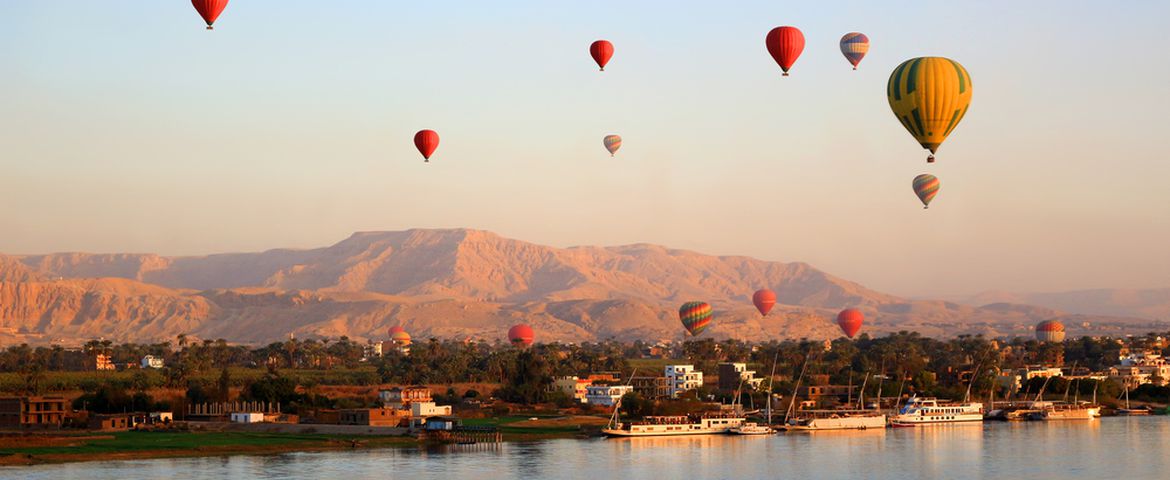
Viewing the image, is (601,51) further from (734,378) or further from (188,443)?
(734,378)

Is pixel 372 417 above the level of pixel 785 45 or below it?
below

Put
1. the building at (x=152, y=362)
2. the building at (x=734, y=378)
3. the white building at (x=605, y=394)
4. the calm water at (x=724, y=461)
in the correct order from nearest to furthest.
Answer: the calm water at (x=724, y=461) < the white building at (x=605, y=394) < the building at (x=734, y=378) < the building at (x=152, y=362)

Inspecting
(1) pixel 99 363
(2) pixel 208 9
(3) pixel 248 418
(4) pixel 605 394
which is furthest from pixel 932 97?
(1) pixel 99 363

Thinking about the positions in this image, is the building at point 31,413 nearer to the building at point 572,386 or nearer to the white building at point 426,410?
the white building at point 426,410


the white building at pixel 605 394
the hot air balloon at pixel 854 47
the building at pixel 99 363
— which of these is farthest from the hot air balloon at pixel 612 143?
the building at pixel 99 363

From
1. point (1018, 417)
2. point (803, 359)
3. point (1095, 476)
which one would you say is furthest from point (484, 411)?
point (803, 359)

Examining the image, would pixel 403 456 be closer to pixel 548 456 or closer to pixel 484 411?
pixel 548 456
